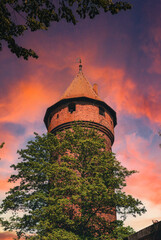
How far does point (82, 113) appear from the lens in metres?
16.7

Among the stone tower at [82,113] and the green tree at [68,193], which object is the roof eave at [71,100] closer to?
the stone tower at [82,113]

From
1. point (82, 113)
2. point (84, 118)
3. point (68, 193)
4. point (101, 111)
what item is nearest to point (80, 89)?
point (101, 111)


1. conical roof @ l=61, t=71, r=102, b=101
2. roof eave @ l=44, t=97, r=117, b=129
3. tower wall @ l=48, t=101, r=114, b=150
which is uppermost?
conical roof @ l=61, t=71, r=102, b=101

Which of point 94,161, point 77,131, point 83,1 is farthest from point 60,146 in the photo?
point 83,1

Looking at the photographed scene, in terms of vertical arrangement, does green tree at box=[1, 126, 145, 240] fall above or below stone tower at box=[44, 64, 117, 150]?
below

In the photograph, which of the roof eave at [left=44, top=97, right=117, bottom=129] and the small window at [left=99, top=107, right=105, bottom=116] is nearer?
the roof eave at [left=44, top=97, right=117, bottom=129]

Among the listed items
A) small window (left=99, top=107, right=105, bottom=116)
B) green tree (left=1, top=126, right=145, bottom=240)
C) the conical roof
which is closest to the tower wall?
small window (left=99, top=107, right=105, bottom=116)

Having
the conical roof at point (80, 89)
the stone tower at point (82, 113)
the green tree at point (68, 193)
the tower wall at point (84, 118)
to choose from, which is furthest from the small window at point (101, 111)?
the green tree at point (68, 193)

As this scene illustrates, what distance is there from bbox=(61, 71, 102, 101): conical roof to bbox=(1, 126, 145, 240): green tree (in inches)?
248

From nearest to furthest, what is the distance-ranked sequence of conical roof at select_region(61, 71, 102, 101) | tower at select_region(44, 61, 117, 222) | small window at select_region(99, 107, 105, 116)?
1. tower at select_region(44, 61, 117, 222)
2. small window at select_region(99, 107, 105, 116)
3. conical roof at select_region(61, 71, 102, 101)

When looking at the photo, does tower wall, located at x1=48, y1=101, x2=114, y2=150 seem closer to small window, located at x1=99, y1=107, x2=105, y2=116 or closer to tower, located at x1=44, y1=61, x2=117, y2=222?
tower, located at x1=44, y1=61, x2=117, y2=222

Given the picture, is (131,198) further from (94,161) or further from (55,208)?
(55,208)

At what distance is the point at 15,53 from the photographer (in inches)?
222

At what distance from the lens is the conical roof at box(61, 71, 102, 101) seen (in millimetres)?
18398
